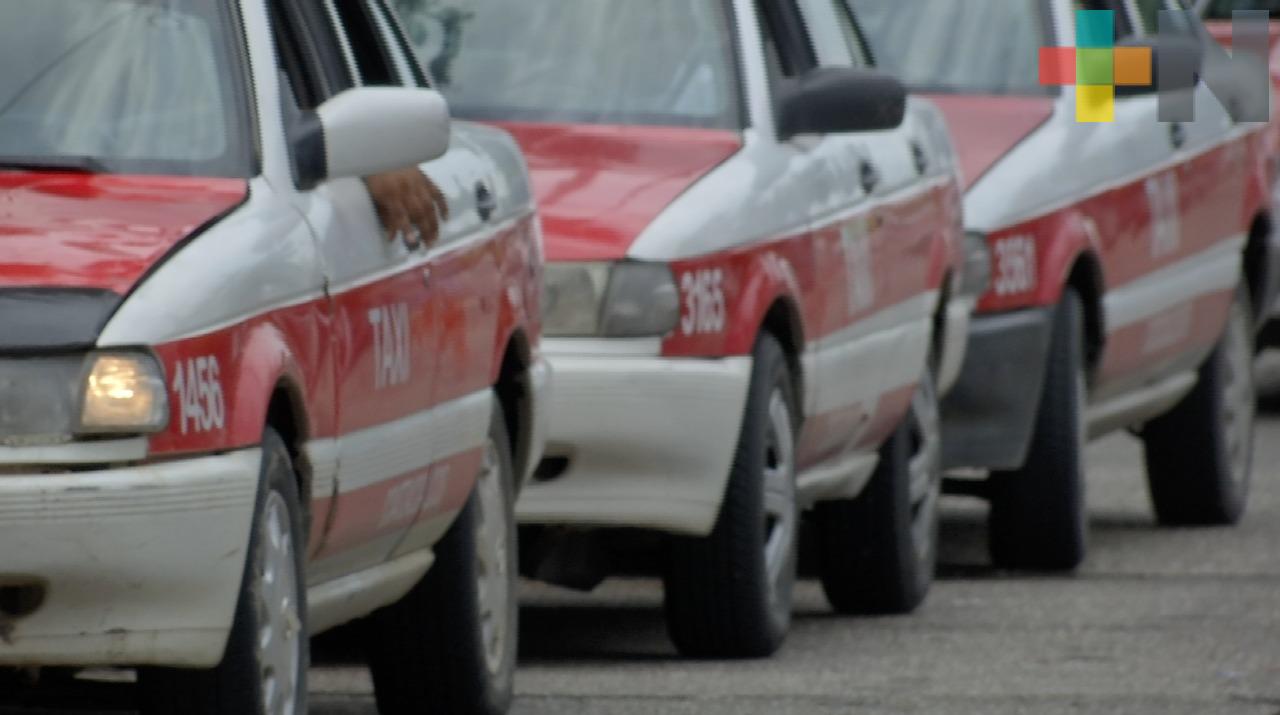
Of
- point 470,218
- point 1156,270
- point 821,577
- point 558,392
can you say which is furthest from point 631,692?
point 1156,270

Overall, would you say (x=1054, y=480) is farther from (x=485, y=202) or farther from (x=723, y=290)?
(x=485, y=202)

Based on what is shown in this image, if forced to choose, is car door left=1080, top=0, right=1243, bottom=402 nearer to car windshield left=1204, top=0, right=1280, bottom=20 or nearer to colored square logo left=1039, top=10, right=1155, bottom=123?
colored square logo left=1039, top=10, right=1155, bottom=123

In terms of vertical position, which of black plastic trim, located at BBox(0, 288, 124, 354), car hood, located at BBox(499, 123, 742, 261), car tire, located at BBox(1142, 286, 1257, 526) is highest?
black plastic trim, located at BBox(0, 288, 124, 354)

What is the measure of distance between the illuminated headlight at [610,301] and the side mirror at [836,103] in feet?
3.19

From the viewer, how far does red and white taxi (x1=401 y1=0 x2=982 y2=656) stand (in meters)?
8.73

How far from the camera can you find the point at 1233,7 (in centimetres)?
1764

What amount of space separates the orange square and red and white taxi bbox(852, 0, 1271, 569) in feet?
0.13

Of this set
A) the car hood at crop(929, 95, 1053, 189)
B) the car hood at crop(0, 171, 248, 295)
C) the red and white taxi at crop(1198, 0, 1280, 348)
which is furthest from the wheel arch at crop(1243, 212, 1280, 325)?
the car hood at crop(0, 171, 248, 295)

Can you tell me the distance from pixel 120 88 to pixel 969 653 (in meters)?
3.60

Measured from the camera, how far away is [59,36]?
6.59 metres

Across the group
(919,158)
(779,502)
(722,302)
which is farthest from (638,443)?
(919,158)

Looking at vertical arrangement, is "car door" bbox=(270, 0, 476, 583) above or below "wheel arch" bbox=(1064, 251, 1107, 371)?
above

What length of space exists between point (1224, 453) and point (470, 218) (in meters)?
6.04

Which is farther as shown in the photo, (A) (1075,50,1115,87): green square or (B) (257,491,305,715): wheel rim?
(A) (1075,50,1115,87): green square
